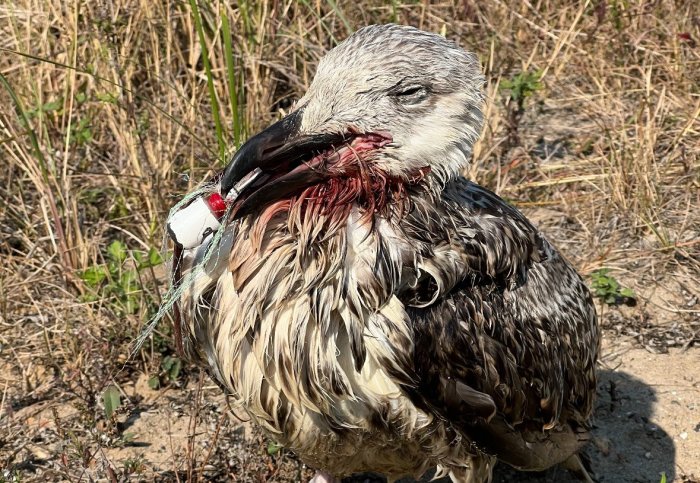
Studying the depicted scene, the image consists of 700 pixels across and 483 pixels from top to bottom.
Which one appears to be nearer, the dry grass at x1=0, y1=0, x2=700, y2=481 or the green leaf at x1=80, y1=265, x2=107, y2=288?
the dry grass at x1=0, y1=0, x2=700, y2=481

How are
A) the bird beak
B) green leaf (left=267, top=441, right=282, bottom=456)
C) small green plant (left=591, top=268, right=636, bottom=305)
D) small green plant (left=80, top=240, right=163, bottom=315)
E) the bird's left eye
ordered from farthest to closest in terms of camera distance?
small green plant (left=591, top=268, right=636, bottom=305) < small green plant (left=80, top=240, right=163, bottom=315) < green leaf (left=267, top=441, right=282, bottom=456) < the bird's left eye < the bird beak

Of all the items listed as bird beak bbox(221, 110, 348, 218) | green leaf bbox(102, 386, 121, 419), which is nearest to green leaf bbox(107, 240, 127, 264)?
green leaf bbox(102, 386, 121, 419)

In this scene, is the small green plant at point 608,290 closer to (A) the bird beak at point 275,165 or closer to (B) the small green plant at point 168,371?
(B) the small green plant at point 168,371

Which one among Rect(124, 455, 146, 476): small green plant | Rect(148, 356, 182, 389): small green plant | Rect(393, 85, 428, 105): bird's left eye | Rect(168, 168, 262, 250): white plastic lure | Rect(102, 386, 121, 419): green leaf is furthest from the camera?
Rect(148, 356, 182, 389): small green plant

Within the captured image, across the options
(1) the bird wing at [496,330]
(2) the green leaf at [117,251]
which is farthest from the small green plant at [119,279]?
(1) the bird wing at [496,330]

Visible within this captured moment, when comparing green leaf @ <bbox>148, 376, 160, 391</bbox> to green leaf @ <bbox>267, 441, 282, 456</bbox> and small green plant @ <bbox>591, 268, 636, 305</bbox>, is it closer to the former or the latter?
green leaf @ <bbox>267, 441, 282, 456</bbox>

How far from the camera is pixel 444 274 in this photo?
9.15ft

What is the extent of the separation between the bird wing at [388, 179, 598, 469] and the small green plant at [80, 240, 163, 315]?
5.33ft

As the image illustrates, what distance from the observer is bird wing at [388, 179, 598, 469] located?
2.82m

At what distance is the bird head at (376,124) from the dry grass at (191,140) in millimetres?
1268

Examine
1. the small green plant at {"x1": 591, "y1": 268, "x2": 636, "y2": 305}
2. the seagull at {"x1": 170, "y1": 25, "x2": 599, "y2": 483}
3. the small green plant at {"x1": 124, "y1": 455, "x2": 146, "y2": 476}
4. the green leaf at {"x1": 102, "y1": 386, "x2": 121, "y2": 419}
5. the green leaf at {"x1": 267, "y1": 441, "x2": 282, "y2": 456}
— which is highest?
the seagull at {"x1": 170, "y1": 25, "x2": 599, "y2": 483}

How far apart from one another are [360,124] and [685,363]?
235cm

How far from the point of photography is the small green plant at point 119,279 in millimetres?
4188

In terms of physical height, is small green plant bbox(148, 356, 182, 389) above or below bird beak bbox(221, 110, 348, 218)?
below
